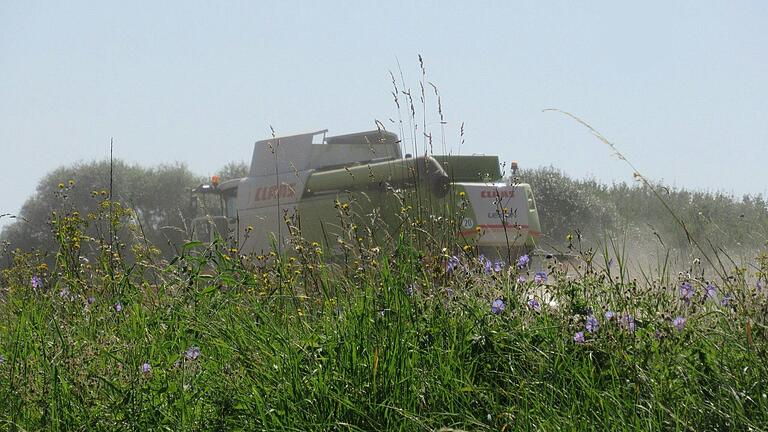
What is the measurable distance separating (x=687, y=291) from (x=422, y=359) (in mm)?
1055

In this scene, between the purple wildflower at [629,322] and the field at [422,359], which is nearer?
the field at [422,359]

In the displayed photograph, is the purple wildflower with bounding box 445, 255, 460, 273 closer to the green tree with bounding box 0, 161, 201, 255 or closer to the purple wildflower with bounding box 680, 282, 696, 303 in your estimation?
the purple wildflower with bounding box 680, 282, 696, 303

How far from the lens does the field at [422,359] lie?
133 inches

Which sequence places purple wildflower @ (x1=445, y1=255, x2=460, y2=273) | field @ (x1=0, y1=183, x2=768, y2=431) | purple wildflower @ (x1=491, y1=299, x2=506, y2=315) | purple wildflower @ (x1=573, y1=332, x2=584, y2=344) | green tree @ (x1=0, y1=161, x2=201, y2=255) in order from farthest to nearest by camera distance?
1. green tree @ (x1=0, y1=161, x2=201, y2=255)
2. purple wildflower @ (x1=445, y1=255, x2=460, y2=273)
3. purple wildflower @ (x1=491, y1=299, x2=506, y2=315)
4. purple wildflower @ (x1=573, y1=332, x2=584, y2=344)
5. field @ (x1=0, y1=183, x2=768, y2=431)

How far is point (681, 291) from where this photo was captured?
399cm

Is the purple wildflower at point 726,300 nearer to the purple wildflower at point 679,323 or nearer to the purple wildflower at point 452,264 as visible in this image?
the purple wildflower at point 679,323

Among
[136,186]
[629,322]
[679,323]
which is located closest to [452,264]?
[629,322]

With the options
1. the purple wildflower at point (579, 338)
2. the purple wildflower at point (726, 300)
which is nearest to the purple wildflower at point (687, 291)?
the purple wildflower at point (726, 300)

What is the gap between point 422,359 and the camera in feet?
12.5

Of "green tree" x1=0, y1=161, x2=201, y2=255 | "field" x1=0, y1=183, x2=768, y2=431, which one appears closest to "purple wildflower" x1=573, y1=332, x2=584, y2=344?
"field" x1=0, y1=183, x2=768, y2=431

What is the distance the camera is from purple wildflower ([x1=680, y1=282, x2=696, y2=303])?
3.80m

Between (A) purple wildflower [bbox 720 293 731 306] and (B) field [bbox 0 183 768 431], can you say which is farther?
(A) purple wildflower [bbox 720 293 731 306]

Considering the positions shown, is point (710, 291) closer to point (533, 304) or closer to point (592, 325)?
point (592, 325)

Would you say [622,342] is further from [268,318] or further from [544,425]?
[268,318]
